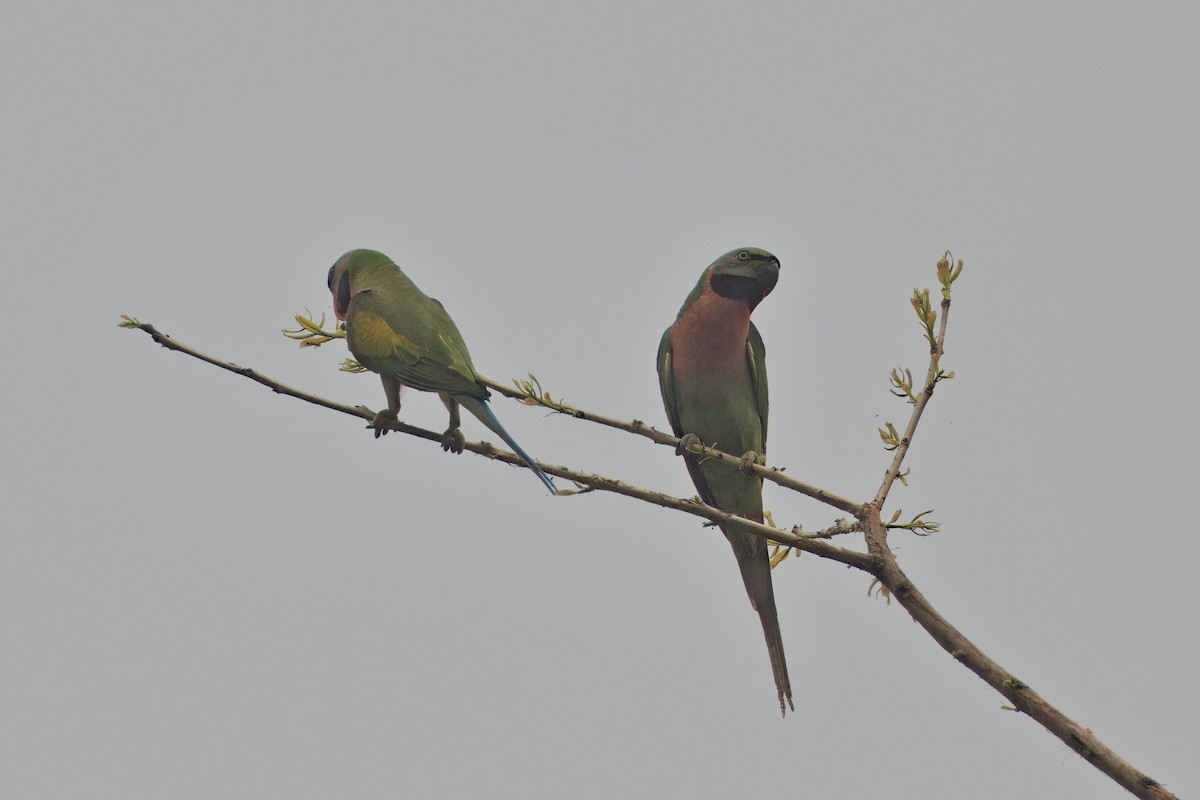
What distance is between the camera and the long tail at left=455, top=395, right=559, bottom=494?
13.1ft

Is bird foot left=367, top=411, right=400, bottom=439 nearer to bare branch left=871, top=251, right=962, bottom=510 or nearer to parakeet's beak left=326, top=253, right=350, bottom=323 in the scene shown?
parakeet's beak left=326, top=253, right=350, bottom=323

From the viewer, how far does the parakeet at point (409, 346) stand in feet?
15.7

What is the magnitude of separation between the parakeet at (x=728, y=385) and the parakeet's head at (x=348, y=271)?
1.66 meters

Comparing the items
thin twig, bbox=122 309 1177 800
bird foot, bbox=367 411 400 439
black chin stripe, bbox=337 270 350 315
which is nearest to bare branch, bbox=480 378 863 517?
thin twig, bbox=122 309 1177 800

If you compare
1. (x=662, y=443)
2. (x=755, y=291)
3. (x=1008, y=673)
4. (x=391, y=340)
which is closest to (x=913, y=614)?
(x=1008, y=673)

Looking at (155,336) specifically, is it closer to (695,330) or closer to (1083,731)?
(695,330)

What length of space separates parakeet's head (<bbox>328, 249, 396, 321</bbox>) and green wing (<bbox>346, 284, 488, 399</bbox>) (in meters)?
0.42

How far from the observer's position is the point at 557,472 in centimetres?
394

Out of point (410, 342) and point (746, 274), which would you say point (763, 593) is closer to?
point (746, 274)

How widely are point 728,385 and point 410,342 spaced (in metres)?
1.84

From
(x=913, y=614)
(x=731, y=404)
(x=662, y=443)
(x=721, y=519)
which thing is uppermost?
(x=731, y=404)

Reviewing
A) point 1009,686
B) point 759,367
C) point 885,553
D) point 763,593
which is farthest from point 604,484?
point 759,367

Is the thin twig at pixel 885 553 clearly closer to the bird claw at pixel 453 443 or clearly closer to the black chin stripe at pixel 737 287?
the bird claw at pixel 453 443

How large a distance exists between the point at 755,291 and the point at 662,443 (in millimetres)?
1599
